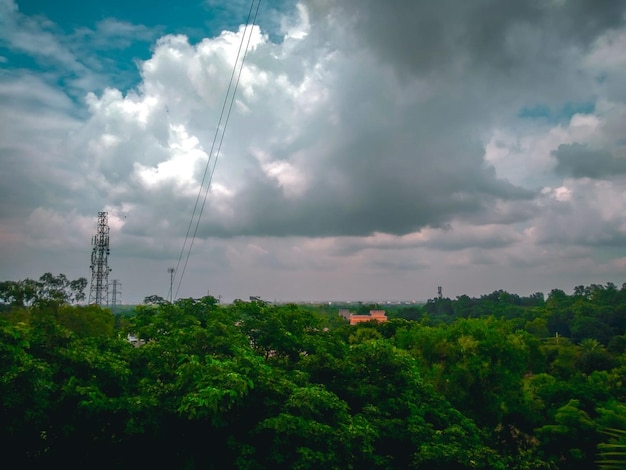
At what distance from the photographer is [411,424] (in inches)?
516

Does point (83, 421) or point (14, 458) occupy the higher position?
point (83, 421)

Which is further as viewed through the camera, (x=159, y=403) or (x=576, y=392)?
(x=576, y=392)

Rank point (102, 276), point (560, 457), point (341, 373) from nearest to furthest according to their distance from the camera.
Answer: point (341, 373), point (560, 457), point (102, 276)

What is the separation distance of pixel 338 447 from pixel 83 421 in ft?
Answer: 21.9

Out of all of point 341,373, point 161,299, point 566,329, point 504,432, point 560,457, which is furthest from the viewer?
point 566,329

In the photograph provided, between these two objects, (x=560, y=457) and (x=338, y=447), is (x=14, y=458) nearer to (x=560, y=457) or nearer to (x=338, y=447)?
(x=338, y=447)

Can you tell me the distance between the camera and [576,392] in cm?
2380

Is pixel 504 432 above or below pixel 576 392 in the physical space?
below

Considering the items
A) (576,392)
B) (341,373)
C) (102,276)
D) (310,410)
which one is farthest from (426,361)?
(102,276)

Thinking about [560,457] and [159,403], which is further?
[560,457]

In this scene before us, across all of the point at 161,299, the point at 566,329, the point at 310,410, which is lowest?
the point at 566,329

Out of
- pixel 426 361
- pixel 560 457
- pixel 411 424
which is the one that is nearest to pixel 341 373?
pixel 411 424

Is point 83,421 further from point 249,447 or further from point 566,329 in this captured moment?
point 566,329

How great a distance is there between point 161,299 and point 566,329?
90.5m
